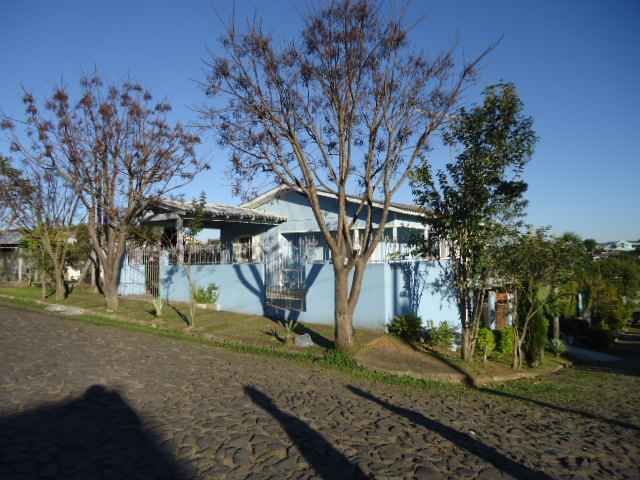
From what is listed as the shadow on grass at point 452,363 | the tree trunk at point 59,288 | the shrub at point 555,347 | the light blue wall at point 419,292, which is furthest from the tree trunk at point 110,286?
the shrub at point 555,347

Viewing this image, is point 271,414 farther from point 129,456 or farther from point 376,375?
point 376,375

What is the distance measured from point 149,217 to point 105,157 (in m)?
3.16

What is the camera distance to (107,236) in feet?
57.6

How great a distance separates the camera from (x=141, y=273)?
19.1m

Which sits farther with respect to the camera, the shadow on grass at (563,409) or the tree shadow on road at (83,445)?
the shadow on grass at (563,409)

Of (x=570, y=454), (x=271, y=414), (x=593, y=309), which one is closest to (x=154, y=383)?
(x=271, y=414)

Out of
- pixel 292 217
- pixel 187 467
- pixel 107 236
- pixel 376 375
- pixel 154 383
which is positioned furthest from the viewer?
pixel 292 217

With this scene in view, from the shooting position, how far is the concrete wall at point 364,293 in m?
12.2

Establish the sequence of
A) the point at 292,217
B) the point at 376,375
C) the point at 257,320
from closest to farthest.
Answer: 1. the point at 376,375
2. the point at 257,320
3. the point at 292,217

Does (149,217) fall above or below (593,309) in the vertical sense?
above

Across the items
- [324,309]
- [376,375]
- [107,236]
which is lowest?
[376,375]

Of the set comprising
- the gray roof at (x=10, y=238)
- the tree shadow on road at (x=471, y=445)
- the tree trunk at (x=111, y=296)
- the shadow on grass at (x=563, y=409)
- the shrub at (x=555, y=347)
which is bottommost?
the shrub at (x=555, y=347)

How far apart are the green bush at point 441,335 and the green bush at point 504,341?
2011 millimetres

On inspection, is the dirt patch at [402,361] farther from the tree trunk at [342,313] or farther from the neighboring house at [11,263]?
the neighboring house at [11,263]
